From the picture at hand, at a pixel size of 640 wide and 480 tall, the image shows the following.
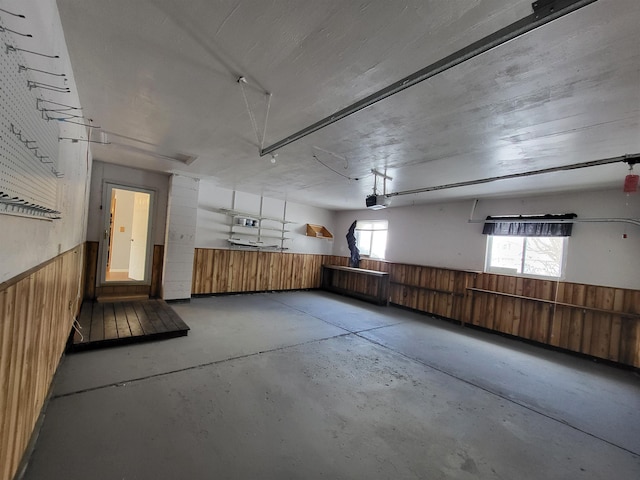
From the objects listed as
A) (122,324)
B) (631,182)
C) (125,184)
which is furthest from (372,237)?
(122,324)

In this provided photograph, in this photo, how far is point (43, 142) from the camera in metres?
1.41

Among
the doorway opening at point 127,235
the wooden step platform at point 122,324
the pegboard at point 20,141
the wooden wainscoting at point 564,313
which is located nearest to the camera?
the pegboard at point 20,141

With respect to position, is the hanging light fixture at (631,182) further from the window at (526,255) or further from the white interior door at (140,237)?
the white interior door at (140,237)

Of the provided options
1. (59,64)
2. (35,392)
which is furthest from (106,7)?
(35,392)

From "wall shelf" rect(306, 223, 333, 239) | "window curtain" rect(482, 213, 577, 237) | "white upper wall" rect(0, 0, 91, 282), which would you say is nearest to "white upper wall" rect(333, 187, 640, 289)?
"window curtain" rect(482, 213, 577, 237)

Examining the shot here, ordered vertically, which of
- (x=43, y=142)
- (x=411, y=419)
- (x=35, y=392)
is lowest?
(x=411, y=419)

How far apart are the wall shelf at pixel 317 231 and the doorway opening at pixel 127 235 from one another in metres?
4.15

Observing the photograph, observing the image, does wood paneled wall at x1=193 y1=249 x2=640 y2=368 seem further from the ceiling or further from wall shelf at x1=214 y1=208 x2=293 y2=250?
the ceiling

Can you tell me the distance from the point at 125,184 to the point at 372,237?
6.00 meters

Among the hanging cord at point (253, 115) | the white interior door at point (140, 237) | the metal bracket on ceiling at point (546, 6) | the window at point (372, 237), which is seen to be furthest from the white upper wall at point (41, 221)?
the window at point (372, 237)

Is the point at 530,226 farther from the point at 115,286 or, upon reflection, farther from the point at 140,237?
the point at 140,237

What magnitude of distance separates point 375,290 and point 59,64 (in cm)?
683

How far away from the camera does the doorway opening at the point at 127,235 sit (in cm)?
506

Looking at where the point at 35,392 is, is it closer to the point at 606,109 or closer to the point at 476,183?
the point at 606,109
